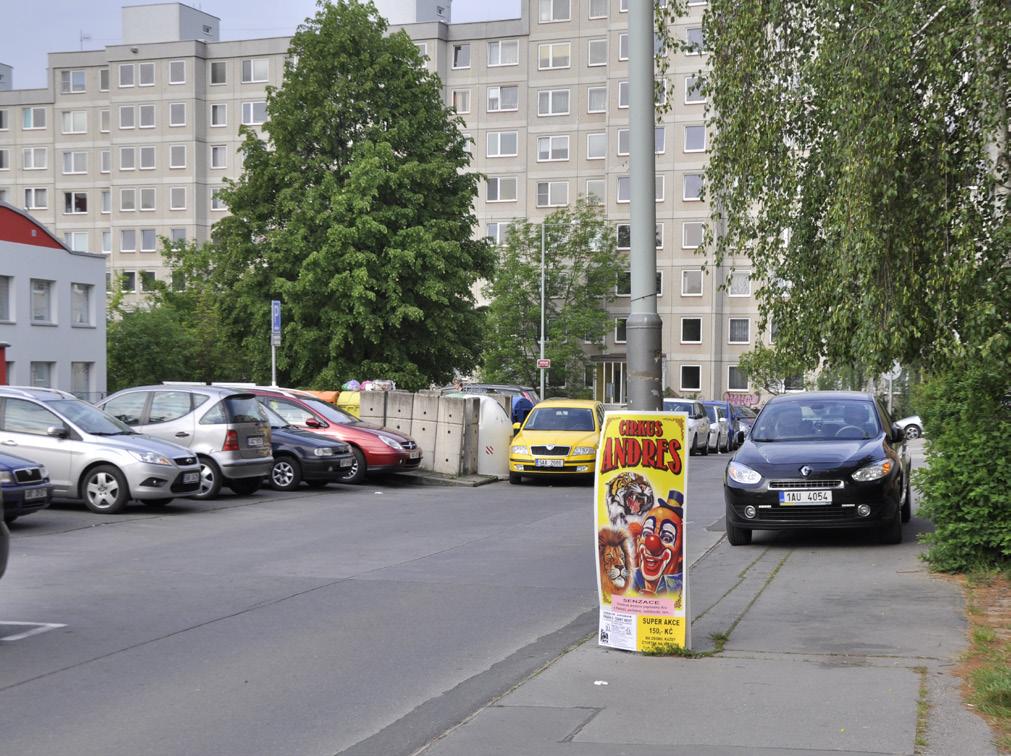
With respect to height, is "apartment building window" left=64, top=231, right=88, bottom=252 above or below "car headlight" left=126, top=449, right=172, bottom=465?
above

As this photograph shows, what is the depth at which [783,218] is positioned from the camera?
13328 mm

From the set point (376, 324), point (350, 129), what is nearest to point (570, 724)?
point (376, 324)

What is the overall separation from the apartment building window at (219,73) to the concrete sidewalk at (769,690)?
256 feet

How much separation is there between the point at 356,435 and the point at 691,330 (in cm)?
5415

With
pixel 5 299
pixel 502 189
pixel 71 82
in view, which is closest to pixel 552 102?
pixel 502 189

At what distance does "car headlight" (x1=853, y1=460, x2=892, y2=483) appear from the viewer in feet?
43.3

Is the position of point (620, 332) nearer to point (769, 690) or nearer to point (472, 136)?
point (472, 136)

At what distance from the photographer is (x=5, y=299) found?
143 feet

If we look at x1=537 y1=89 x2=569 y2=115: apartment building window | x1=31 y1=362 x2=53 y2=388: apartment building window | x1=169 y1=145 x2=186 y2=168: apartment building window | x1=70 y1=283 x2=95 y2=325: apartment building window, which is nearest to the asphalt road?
x1=31 y1=362 x2=53 y2=388: apartment building window

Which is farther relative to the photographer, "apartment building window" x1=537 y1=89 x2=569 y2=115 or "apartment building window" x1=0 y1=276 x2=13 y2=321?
"apartment building window" x1=537 y1=89 x2=569 y2=115

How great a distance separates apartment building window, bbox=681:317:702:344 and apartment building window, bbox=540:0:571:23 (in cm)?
1898

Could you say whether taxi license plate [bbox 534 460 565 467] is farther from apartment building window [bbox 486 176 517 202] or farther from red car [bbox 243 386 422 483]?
apartment building window [bbox 486 176 517 202]

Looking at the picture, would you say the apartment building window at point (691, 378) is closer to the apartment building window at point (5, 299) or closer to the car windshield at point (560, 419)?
the apartment building window at point (5, 299)

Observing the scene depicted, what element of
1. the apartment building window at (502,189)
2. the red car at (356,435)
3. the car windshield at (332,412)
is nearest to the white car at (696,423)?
the car windshield at (332,412)
